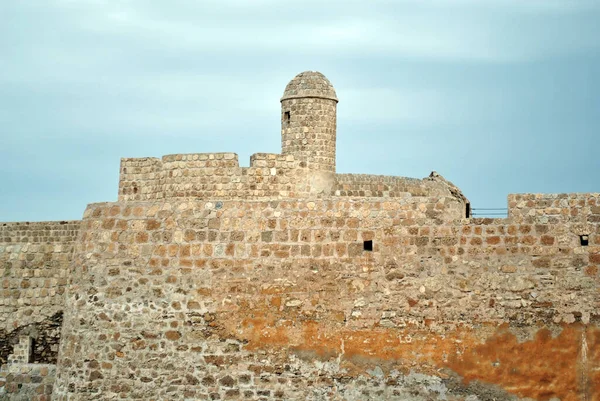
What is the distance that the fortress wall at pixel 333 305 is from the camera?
50.8 feet

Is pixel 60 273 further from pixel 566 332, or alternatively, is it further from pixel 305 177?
pixel 566 332

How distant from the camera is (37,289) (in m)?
21.2

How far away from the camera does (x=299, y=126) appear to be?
25.0 m

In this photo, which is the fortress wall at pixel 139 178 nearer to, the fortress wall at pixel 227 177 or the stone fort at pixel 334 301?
the fortress wall at pixel 227 177

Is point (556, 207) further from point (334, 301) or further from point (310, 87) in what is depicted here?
point (310, 87)

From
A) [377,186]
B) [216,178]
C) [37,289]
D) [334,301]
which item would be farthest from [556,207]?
[37,289]

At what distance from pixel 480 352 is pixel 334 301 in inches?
86.5

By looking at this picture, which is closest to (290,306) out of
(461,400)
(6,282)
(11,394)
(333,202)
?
(333,202)

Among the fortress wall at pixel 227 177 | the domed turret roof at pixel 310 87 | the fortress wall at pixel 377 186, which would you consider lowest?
the fortress wall at pixel 227 177

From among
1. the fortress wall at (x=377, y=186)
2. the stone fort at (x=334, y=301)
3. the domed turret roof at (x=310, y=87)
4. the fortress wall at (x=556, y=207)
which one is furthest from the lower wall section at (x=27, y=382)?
the domed turret roof at (x=310, y=87)

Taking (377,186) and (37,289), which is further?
(377,186)

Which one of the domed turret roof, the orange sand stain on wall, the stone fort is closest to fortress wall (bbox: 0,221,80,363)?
the stone fort

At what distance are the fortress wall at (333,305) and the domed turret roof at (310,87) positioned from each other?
8.84 meters

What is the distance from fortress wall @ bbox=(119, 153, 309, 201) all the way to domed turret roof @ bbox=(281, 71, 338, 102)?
5.09 m
